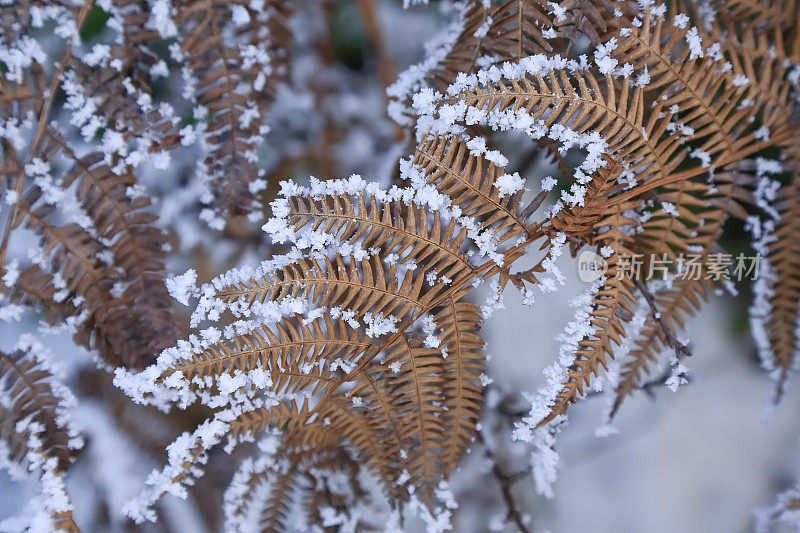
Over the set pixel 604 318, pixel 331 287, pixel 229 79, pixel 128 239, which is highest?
pixel 229 79

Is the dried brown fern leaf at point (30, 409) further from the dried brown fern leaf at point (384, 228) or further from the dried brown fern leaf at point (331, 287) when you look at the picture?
the dried brown fern leaf at point (384, 228)

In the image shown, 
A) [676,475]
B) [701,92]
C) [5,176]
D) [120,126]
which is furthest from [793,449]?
[5,176]

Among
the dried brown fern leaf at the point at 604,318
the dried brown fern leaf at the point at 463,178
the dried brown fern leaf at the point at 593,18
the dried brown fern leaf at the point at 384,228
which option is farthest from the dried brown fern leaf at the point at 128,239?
the dried brown fern leaf at the point at 593,18

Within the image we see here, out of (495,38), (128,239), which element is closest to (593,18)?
(495,38)

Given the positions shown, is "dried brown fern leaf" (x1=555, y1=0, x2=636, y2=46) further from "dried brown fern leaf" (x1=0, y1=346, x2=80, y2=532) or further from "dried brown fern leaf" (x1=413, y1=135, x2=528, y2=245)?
"dried brown fern leaf" (x1=0, y1=346, x2=80, y2=532)

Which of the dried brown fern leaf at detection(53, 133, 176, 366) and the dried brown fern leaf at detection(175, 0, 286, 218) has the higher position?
the dried brown fern leaf at detection(175, 0, 286, 218)

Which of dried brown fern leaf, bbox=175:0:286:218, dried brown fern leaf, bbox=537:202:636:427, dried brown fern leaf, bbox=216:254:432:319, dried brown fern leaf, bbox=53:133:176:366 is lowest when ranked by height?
dried brown fern leaf, bbox=537:202:636:427

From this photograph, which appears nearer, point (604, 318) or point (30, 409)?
point (604, 318)

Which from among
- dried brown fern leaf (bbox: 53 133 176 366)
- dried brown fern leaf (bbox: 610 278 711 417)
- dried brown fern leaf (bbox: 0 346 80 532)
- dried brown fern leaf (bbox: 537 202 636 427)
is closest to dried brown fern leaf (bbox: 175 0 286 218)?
dried brown fern leaf (bbox: 53 133 176 366)

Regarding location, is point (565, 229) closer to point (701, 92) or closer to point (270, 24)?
point (701, 92)

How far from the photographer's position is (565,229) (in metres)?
0.90

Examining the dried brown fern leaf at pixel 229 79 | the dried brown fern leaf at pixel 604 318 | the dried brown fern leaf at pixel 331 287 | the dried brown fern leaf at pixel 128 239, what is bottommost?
the dried brown fern leaf at pixel 604 318

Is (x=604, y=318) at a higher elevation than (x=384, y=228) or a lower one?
lower

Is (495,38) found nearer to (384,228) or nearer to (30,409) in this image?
(384,228)
